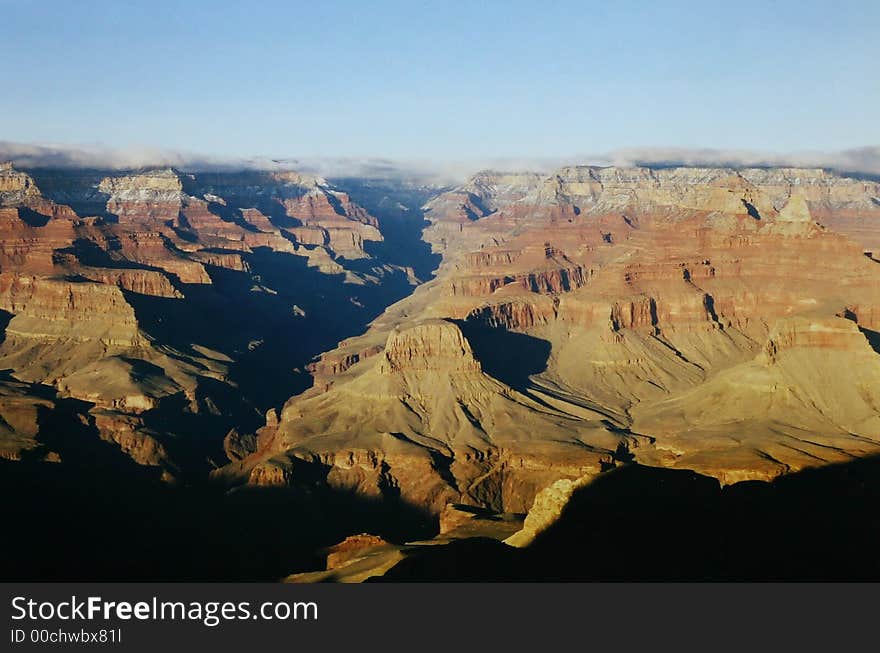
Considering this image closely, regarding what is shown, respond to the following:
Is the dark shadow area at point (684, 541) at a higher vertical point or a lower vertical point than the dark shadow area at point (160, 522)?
higher

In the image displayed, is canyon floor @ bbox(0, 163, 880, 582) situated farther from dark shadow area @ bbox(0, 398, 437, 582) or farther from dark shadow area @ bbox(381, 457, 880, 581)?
dark shadow area @ bbox(0, 398, 437, 582)

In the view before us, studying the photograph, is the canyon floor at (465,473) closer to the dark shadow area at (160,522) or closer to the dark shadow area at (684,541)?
the dark shadow area at (684,541)

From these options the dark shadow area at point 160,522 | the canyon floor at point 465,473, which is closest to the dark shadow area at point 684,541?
the canyon floor at point 465,473

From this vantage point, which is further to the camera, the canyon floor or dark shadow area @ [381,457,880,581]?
the canyon floor

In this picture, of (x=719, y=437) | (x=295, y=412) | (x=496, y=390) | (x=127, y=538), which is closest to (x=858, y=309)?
(x=719, y=437)

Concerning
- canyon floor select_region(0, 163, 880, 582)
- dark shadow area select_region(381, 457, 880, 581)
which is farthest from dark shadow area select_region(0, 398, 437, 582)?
dark shadow area select_region(381, 457, 880, 581)

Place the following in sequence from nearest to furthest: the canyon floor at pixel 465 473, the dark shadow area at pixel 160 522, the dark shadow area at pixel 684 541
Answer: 1. the dark shadow area at pixel 684 541
2. the canyon floor at pixel 465 473
3. the dark shadow area at pixel 160 522

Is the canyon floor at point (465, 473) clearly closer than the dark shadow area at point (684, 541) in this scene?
No

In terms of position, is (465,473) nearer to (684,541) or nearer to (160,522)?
(160,522)

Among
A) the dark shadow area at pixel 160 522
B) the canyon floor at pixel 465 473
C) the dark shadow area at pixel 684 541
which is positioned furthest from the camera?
the dark shadow area at pixel 160 522

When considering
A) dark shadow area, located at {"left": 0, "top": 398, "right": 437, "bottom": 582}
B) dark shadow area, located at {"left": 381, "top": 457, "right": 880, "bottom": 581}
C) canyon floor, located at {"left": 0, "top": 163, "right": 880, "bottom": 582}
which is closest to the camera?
dark shadow area, located at {"left": 381, "top": 457, "right": 880, "bottom": 581}
